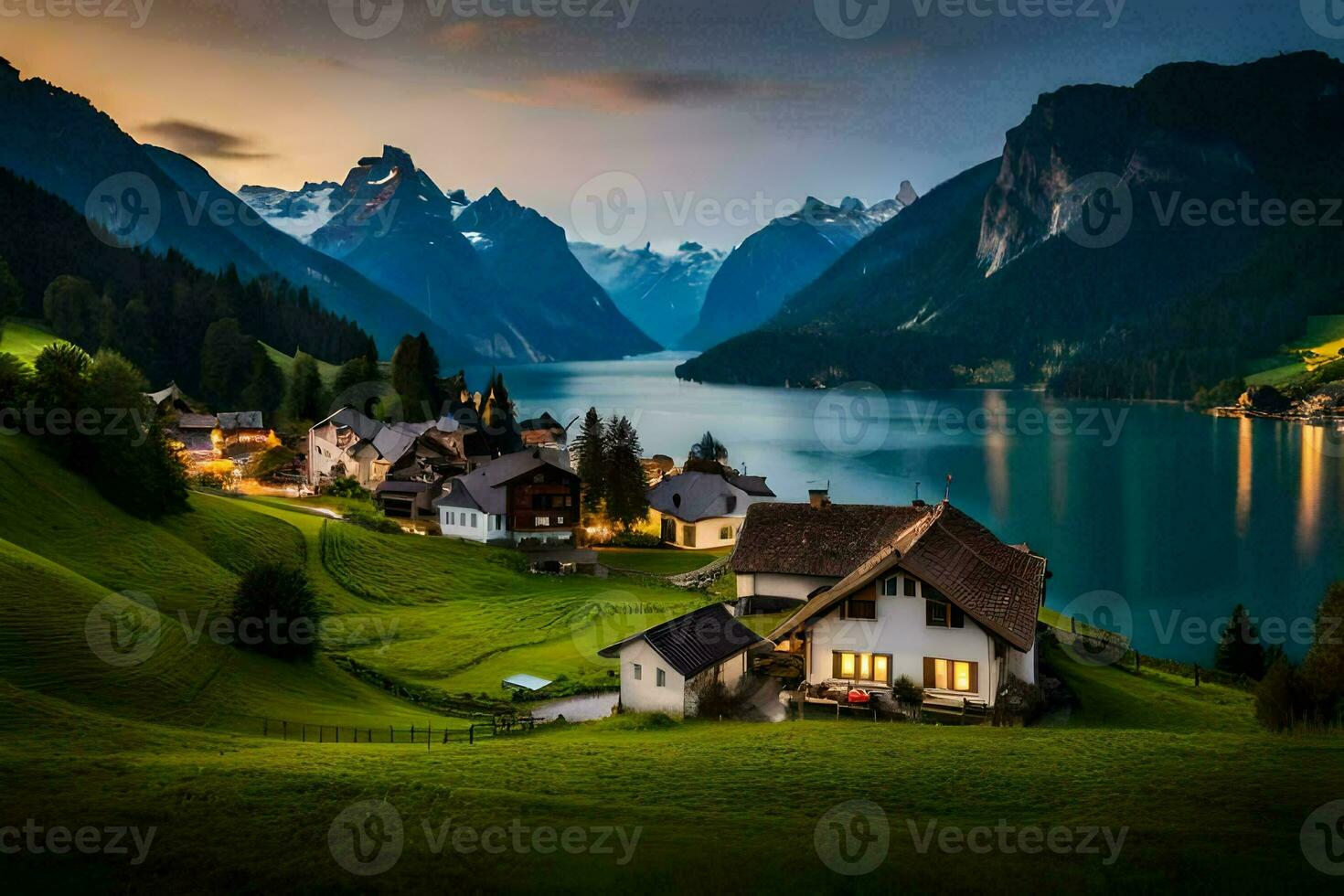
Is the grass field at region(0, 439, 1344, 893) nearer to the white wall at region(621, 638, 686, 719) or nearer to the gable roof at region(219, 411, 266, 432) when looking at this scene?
the white wall at region(621, 638, 686, 719)

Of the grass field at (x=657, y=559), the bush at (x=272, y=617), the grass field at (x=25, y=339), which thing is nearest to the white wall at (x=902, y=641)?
the bush at (x=272, y=617)

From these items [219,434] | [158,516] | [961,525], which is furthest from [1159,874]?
[219,434]

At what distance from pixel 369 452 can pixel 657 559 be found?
3378cm

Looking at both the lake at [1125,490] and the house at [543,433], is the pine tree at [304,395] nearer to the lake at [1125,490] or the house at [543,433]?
the house at [543,433]

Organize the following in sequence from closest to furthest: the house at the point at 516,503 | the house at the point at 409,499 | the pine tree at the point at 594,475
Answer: the house at the point at 516,503, the pine tree at the point at 594,475, the house at the point at 409,499

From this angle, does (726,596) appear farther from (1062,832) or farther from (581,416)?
(581,416)

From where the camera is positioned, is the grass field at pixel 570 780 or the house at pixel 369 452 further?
the house at pixel 369 452

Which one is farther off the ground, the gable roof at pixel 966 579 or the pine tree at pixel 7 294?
the pine tree at pixel 7 294

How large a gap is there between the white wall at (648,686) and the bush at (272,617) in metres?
11.0

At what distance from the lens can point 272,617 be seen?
32.0m

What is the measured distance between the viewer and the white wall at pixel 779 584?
128ft

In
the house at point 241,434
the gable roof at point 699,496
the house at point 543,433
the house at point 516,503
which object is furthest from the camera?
the house at point 543,433

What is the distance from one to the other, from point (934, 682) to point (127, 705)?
20536 millimetres

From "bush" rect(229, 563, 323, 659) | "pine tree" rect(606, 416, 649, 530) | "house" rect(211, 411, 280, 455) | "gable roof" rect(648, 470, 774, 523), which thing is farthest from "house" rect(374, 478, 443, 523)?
"bush" rect(229, 563, 323, 659)
